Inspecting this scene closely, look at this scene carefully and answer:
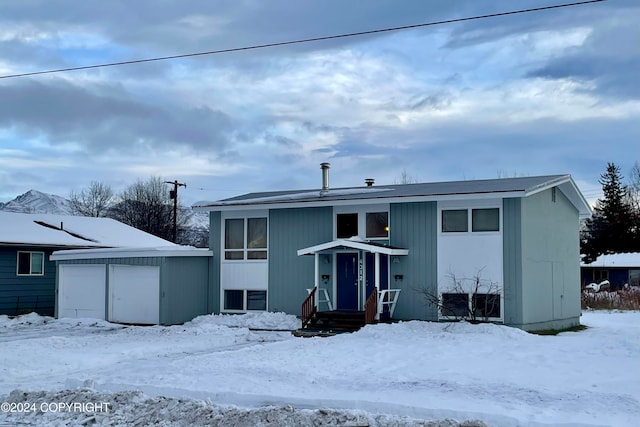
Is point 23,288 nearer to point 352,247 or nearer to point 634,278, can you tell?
point 352,247

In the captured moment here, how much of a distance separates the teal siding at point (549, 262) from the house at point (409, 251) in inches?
1.4

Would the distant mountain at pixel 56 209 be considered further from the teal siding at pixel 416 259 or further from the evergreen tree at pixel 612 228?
the teal siding at pixel 416 259

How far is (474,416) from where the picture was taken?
9.41m

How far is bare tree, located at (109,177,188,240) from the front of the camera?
227ft

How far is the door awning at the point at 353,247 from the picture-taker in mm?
20812

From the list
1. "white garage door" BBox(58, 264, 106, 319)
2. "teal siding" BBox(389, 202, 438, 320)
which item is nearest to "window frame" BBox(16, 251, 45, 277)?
"white garage door" BBox(58, 264, 106, 319)

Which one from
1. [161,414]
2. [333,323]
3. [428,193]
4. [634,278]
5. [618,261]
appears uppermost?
[428,193]

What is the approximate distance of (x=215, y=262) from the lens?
25109 mm

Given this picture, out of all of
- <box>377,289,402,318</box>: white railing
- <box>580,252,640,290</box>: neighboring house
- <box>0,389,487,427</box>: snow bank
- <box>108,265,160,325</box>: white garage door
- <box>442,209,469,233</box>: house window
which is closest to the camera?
<box>0,389,487,427</box>: snow bank

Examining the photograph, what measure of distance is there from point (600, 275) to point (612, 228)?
7.48 meters

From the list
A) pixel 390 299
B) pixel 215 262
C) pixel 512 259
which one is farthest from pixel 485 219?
pixel 215 262

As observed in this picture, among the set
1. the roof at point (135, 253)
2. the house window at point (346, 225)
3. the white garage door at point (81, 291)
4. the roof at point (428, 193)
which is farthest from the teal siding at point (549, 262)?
the white garage door at point (81, 291)

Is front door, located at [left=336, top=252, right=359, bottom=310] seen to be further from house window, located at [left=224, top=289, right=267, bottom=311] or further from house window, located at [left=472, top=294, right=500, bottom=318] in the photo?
house window, located at [left=472, top=294, right=500, bottom=318]

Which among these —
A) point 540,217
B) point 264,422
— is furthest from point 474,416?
point 540,217
